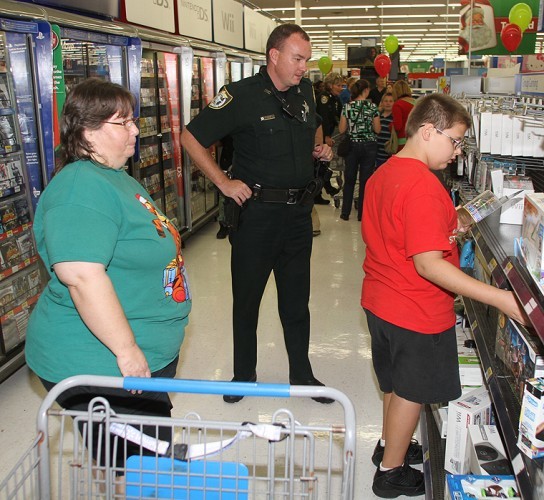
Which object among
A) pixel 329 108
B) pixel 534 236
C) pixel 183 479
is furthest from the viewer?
pixel 329 108

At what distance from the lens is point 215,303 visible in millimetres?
4922

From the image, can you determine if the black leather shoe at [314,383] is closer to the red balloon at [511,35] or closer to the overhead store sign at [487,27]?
the overhead store sign at [487,27]

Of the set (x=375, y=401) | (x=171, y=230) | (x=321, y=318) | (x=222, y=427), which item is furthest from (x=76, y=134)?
(x=321, y=318)

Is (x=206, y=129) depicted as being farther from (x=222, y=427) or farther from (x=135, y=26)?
(x=135, y=26)

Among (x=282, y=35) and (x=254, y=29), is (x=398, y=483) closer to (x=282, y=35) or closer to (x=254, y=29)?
(x=282, y=35)

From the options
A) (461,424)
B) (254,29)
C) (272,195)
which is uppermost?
(254,29)

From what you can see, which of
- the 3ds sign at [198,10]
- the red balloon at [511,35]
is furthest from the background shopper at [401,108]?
the 3ds sign at [198,10]

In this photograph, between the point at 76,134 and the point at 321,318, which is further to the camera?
the point at 321,318

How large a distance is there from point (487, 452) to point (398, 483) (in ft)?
1.49

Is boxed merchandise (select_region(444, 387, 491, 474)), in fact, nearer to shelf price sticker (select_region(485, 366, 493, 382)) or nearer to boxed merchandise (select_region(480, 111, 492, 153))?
shelf price sticker (select_region(485, 366, 493, 382))

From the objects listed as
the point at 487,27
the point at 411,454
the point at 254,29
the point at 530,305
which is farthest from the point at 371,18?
the point at 530,305

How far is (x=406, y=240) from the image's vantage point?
6.63 feet

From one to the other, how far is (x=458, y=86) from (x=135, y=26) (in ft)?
10.6

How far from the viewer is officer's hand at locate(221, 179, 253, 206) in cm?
308
